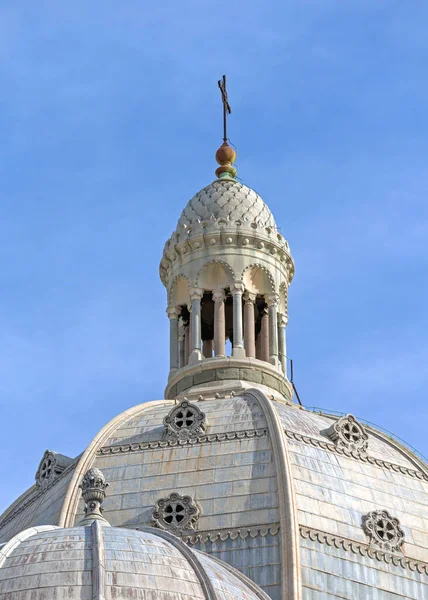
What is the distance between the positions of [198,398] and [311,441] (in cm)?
590

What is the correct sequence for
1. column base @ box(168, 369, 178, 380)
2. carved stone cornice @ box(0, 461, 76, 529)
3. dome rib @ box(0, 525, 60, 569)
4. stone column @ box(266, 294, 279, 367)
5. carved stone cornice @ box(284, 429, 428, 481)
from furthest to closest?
stone column @ box(266, 294, 279, 367) → column base @ box(168, 369, 178, 380) → carved stone cornice @ box(0, 461, 76, 529) → carved stone cornice @ box(284, 429, 428, 481) → dome rib @ box(0, 525, 60, 569)

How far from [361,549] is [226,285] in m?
14.5

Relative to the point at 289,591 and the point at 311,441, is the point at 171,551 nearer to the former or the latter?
the point at 289,591

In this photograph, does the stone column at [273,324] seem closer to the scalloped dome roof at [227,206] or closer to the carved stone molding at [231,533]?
the scalloped dome roof at [227,206]

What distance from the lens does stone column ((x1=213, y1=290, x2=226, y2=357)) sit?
2520 inches

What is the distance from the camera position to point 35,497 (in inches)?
2315

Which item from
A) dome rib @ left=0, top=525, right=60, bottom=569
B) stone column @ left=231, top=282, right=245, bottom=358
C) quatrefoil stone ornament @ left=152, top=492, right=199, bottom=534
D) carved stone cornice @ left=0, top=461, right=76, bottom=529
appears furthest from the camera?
stone column @ left=231, top=282, right=245, bottom=358

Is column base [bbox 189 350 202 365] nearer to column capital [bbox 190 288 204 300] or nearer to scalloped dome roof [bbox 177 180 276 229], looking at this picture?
column capital [bbox 190 288 204 300]

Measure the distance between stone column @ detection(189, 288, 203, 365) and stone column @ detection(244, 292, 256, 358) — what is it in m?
1.45

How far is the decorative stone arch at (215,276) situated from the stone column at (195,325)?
330mm

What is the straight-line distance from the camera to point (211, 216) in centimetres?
6662

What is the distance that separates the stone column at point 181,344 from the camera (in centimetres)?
6619

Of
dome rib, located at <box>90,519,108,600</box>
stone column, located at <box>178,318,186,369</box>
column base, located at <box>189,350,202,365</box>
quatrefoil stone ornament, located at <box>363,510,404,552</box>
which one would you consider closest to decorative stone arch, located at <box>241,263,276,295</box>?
stone column, located at <box>178,318,186,369</box>

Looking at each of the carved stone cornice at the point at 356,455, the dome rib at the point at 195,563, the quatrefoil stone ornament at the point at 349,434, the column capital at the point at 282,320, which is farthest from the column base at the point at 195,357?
the dome rib at the point at 195,563
